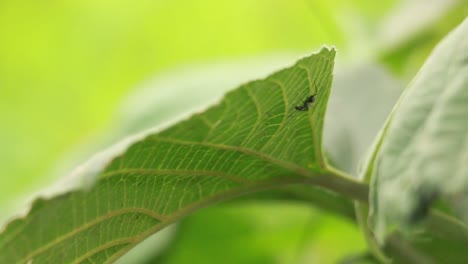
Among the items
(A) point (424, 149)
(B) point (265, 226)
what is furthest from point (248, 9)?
(A) point (424, 149)

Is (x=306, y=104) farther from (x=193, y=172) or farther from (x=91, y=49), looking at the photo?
(x=91, y=49)

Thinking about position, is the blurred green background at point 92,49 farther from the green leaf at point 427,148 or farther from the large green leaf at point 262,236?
the green leaf at point 427,148

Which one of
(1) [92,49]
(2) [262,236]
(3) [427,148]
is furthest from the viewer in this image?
(1) [92,49]

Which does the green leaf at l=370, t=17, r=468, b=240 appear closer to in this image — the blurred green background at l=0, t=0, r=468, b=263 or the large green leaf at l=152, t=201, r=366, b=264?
the large green leaf at l=152, t=201, r=366, b=264

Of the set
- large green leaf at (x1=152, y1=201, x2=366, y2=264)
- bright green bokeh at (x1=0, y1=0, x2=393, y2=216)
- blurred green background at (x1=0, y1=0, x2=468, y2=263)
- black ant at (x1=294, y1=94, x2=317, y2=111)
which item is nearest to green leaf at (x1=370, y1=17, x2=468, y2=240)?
black ant at (x1=294, y1=94, x2=317, y2=111)

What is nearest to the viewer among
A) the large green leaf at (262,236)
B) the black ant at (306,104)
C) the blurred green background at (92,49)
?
the black ant at (306,104)

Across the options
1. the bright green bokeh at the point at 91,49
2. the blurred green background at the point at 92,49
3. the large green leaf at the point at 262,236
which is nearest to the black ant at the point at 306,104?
the large green leaf at the point at 262,236

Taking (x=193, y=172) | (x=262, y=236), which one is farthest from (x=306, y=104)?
(x=262, y=236)
